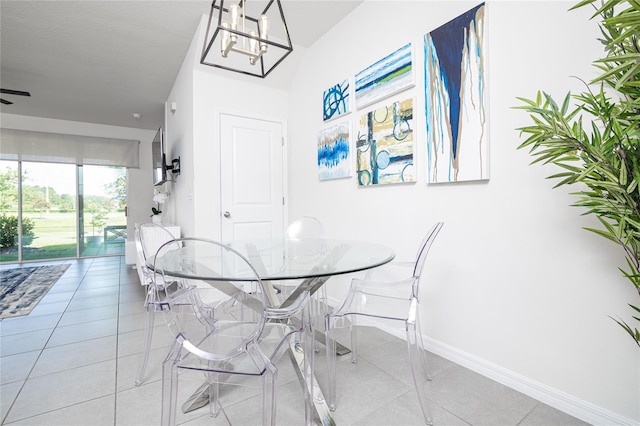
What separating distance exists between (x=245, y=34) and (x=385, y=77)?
4.36 feet

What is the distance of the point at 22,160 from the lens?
5605 mm

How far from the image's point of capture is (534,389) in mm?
1630

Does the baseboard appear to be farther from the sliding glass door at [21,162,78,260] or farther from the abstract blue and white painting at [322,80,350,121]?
the sliding glass door at [21,162,78,260]

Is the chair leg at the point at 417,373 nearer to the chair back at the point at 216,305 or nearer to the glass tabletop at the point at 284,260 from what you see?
the glass tabletop at the point at 284,260

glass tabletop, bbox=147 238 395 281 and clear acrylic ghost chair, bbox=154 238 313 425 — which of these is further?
glass tabletop, bbox=147 238 395 281

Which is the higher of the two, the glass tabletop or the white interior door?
the white interior door

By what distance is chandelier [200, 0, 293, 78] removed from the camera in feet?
5.15

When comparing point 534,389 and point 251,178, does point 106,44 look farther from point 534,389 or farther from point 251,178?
point 534,389

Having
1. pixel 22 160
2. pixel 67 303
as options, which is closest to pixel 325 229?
pixel 67 303

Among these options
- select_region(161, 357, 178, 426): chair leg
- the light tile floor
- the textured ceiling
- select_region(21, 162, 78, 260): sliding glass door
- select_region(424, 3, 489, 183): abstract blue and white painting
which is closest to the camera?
select_region(161, 357, 178, 426): chair leg

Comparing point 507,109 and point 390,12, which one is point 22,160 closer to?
point 390,12

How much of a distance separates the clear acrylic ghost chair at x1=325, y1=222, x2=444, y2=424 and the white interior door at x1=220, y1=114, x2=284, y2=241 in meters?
2.09

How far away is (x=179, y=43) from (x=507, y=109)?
10.9 feet

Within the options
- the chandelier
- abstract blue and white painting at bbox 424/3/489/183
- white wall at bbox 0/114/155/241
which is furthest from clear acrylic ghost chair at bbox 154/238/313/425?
white wall at bbox 0/114/155/241
